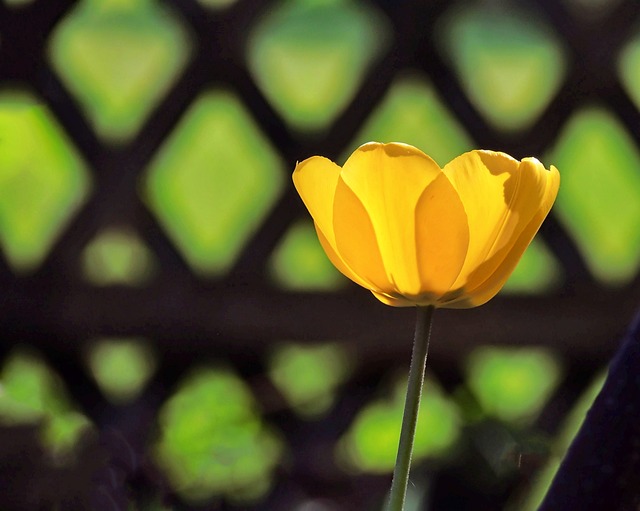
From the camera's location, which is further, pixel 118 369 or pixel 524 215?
pixel 118 369

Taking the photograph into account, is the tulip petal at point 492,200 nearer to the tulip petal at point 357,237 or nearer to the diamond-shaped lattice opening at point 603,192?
the tulip petal at point 357,237

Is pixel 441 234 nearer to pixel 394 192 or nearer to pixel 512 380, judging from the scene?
pixel 394 192

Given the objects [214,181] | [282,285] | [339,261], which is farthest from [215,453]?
[214,181]

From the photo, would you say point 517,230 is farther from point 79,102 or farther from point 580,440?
point 79,102

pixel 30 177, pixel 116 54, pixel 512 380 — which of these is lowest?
Answer: pixel 512 380

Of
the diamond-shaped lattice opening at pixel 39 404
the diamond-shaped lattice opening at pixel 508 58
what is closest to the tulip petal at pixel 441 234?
the diamond-shaped lattice opening at pixel 39 404

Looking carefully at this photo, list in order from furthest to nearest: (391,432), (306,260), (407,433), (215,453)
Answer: (306,260), (391,432), (215,453), (407,433)

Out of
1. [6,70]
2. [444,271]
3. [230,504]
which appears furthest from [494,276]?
[6,70]
